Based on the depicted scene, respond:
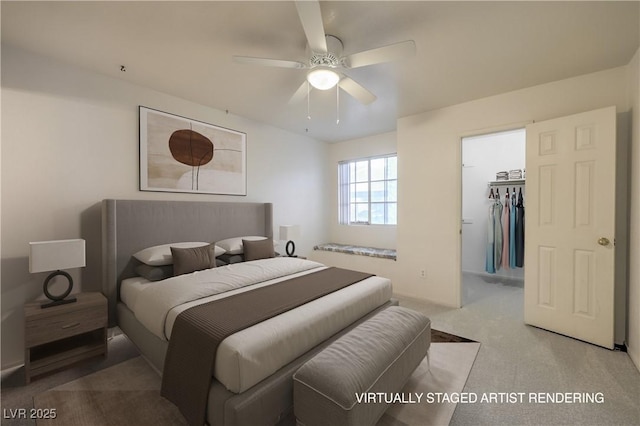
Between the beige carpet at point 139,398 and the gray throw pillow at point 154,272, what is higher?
the gray throw pillow at point 154,272

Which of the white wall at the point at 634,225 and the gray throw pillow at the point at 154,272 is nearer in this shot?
the white wall at the point at 634,225

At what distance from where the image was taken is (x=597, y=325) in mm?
2371

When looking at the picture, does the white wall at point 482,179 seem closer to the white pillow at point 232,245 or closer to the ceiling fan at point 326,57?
the ceiling fan at point 326,57

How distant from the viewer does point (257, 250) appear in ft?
10.5

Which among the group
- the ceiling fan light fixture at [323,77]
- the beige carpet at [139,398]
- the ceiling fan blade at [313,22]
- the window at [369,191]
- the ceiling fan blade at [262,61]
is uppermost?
the ceiling fan blade at [313,22]

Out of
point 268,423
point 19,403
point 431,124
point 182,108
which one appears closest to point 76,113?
point 182,108

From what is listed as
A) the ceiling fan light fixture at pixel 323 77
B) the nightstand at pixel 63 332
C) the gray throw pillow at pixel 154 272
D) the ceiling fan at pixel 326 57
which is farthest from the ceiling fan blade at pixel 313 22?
the nightstand at pixel 63 332

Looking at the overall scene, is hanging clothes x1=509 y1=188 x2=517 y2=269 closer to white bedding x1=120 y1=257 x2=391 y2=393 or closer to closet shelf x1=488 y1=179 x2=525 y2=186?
closet shelf x1=488 y1=179 x2=525 y2=186

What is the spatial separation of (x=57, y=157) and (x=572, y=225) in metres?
4.83

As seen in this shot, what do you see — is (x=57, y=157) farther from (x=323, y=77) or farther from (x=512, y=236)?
(x=512, y=236)

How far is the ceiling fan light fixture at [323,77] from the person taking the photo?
1.94 metres

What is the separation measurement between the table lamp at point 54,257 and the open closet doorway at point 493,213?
14.6 ft

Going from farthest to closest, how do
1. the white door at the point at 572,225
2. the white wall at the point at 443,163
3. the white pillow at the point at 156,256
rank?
the white wall at the point at 443,163
the white pillow at the point at 156,256
the white door at the point at 572,225

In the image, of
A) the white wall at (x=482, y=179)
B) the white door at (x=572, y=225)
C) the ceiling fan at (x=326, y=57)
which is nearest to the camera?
the ceiling fan at (x=326, y=57)
